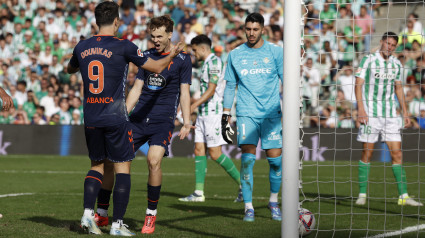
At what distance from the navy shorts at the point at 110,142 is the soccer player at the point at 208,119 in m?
3.24

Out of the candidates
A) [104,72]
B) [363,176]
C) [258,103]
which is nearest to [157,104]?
[104,72]

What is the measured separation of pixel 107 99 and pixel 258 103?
223 cm

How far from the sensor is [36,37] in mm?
21219

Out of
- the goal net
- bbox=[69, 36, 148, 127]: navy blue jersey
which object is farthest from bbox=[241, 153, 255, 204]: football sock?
bbox=[69, 36, 148, 127]: navy blue jersey

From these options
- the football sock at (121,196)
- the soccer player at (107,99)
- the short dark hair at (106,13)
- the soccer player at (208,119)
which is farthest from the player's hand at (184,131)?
the soccer player at (208,119)

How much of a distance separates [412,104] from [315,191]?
243 inches

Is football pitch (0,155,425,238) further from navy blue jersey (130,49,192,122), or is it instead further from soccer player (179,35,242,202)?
navy blue jersey (130,49,192,122)

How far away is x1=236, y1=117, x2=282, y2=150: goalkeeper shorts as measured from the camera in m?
7.60

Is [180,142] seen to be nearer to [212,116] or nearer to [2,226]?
[212,116]

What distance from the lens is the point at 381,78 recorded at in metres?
9.33

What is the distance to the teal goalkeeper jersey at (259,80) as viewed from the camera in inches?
301

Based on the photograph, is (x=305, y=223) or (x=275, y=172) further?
(x=275, y=172)

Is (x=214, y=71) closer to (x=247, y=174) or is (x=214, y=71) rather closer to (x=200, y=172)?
(x=200, y=172)

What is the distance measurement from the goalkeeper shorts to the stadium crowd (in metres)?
9.11
